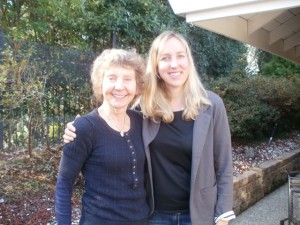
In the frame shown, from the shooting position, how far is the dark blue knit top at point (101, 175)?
190cm

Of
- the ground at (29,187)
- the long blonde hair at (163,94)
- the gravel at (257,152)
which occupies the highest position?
the long blonde hair at (163,94)

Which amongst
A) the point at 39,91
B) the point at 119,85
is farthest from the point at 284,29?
the point at 119,85

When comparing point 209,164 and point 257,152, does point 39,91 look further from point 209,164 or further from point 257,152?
point 257,152

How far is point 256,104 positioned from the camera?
769 centimetres

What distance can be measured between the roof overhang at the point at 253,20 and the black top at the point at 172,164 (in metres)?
2.01

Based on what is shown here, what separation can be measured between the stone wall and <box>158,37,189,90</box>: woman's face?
3.11 metres

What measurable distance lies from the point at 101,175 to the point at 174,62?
766mm

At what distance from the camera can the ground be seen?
3.45m

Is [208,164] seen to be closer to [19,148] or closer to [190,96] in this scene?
[190,96]

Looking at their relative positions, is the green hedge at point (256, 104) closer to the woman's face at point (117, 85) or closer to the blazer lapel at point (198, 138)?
the blazer lapel at point (198, 138)

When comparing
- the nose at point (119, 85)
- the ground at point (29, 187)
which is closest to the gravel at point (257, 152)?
the ground at point (29, 187)

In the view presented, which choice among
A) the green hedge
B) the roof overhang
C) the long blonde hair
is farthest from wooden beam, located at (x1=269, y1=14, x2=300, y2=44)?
the long blonde hair

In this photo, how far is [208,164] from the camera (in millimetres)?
2146

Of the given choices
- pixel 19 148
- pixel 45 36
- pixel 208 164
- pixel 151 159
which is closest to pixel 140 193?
pixel 151 159
